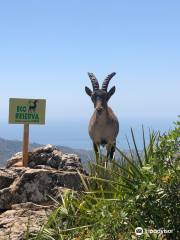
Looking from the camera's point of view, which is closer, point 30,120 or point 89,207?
point 89,207

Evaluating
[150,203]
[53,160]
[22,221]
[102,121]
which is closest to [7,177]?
[53,160]

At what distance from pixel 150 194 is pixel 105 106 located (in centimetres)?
1188

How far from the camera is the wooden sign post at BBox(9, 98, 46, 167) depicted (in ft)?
39.3

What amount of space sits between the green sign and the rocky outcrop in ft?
5.46

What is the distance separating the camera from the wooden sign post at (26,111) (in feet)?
39.3

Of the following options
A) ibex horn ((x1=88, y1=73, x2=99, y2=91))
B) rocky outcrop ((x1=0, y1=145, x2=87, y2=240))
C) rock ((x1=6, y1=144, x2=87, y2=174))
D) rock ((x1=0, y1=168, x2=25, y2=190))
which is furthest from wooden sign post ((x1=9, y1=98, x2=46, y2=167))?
ibex horn ((x1=88, y1=73, x2=99, y2=91))

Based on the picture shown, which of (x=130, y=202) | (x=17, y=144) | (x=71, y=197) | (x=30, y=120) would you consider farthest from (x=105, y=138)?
(x=17, y=144)

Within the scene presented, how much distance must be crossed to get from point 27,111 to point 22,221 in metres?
5.51

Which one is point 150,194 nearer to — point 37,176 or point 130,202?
point 130,202

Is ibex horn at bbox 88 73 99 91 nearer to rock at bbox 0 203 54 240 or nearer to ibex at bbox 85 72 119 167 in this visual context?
ibex at bbox 85 72 119 167

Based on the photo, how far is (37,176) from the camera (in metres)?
8.80

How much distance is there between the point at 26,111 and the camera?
39.7ft

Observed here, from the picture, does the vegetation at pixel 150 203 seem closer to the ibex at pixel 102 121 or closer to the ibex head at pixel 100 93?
the ibex at pixel 102 121

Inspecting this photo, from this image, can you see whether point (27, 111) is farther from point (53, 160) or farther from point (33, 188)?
point (33, 188)
